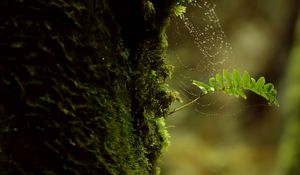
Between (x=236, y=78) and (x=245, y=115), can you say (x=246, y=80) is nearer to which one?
(x=236, y=78)

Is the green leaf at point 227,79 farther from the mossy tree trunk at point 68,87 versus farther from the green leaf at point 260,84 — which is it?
the mossy tree trunk at point 68,87

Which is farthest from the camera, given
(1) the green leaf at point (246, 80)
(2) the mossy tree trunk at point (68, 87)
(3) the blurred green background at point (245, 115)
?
(3) the blurred green background at point (245, 115)

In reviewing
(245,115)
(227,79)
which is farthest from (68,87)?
(245,115)

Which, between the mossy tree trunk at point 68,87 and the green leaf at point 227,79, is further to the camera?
the green leaf at point 227,79

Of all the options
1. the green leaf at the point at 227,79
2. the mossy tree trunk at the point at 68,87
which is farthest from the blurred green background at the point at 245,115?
the mossy tree trunk at the point at 68,87

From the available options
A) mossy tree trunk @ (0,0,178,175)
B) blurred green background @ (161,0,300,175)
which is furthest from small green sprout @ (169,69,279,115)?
blurred green background @ (161,0,300,175)

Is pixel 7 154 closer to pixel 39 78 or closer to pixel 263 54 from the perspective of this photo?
pixel 39 78

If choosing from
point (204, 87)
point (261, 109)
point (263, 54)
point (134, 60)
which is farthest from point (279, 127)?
point (134, 60)

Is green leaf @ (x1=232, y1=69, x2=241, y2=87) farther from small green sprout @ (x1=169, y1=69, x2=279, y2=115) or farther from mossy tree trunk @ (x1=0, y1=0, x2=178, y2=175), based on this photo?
mossy tree trunk @ (x1=0, y1=0, x2=178, y2=175)

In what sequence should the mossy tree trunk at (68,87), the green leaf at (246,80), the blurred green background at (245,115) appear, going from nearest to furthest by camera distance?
the mossy tree trunk at (68,87) < the green leaf at (246,80) < the blurred green background at (245,115)
